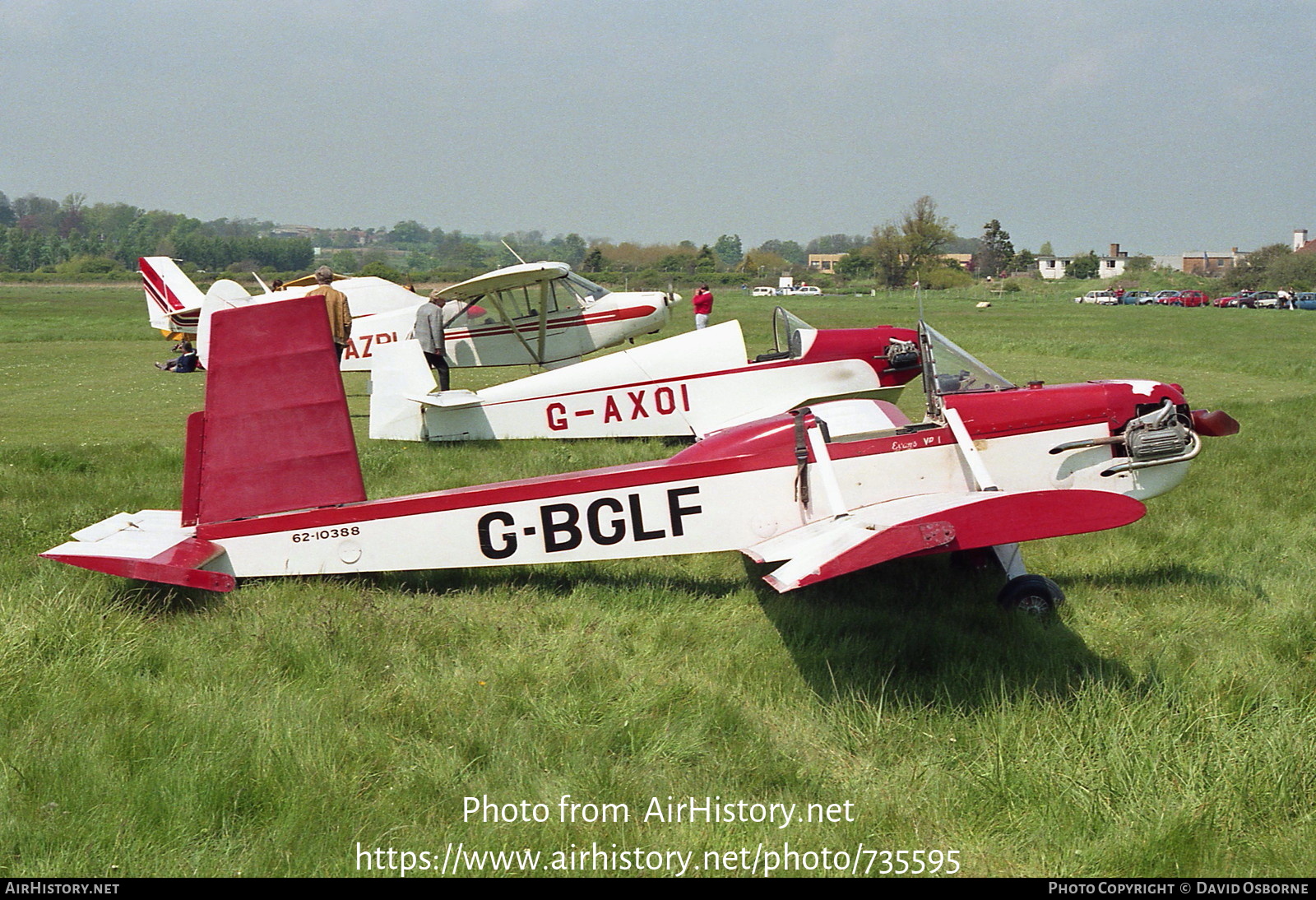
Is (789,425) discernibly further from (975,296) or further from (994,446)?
(975,296)

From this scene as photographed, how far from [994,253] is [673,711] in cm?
11543

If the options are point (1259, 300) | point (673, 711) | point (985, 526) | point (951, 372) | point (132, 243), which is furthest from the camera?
point (132, 243)

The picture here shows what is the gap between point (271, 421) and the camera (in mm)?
5141

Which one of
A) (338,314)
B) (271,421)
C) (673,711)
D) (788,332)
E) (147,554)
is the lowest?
(673,711)

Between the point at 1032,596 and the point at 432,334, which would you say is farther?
the point at 432,334

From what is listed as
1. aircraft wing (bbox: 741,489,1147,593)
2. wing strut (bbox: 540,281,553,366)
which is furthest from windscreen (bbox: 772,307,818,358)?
aircraft wing (bbox: 741,489,1147,593)

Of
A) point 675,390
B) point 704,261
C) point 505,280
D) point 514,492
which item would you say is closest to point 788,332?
point 675,390

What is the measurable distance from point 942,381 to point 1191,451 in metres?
1.40

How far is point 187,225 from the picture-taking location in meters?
111

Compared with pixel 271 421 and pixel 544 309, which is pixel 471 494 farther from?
pixel 544 309

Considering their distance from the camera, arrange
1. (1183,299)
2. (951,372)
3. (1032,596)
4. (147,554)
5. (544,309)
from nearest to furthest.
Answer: (147,554)
(1032,596)
(951,372)
(544,309)
(1183,299)

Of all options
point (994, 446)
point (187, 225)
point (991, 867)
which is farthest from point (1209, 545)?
point (187, 225)

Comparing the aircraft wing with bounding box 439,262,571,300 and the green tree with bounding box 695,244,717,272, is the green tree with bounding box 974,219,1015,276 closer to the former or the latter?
the green tree with bounding box 695,244,717,272

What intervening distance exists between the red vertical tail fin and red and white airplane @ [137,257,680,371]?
7.75 metres
